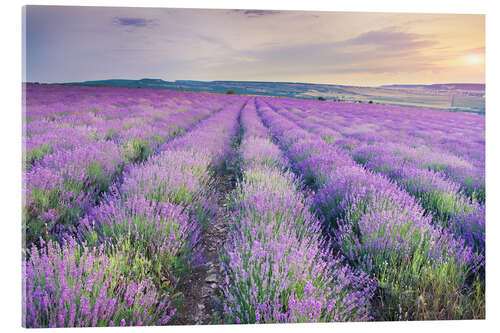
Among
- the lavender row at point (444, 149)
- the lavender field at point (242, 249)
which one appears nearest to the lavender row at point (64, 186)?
the lavender field at point (242, 249)

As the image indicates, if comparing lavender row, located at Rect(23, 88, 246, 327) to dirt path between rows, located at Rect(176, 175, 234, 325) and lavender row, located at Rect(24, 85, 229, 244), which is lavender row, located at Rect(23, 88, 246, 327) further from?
lavender row, located at Rect(24, 85, 229, 244)

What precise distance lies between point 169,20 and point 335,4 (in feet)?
5.33

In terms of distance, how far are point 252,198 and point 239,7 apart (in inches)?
71.4

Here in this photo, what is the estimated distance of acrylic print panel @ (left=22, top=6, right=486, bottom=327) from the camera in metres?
1.44

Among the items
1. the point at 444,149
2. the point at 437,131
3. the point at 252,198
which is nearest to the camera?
the point at 252,198

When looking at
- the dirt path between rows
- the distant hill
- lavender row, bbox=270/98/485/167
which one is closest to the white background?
the dirt path between rows

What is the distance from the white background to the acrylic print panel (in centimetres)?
7

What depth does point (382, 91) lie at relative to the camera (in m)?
3.44

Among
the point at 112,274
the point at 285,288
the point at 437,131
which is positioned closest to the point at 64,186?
the point at 112,274

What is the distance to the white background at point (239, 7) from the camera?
164cm

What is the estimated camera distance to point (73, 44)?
274cm

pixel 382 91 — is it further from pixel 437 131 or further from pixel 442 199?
pixel 437 131

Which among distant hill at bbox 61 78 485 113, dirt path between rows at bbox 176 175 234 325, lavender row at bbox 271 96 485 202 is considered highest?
distant hill at bbox 61 78 485 113
